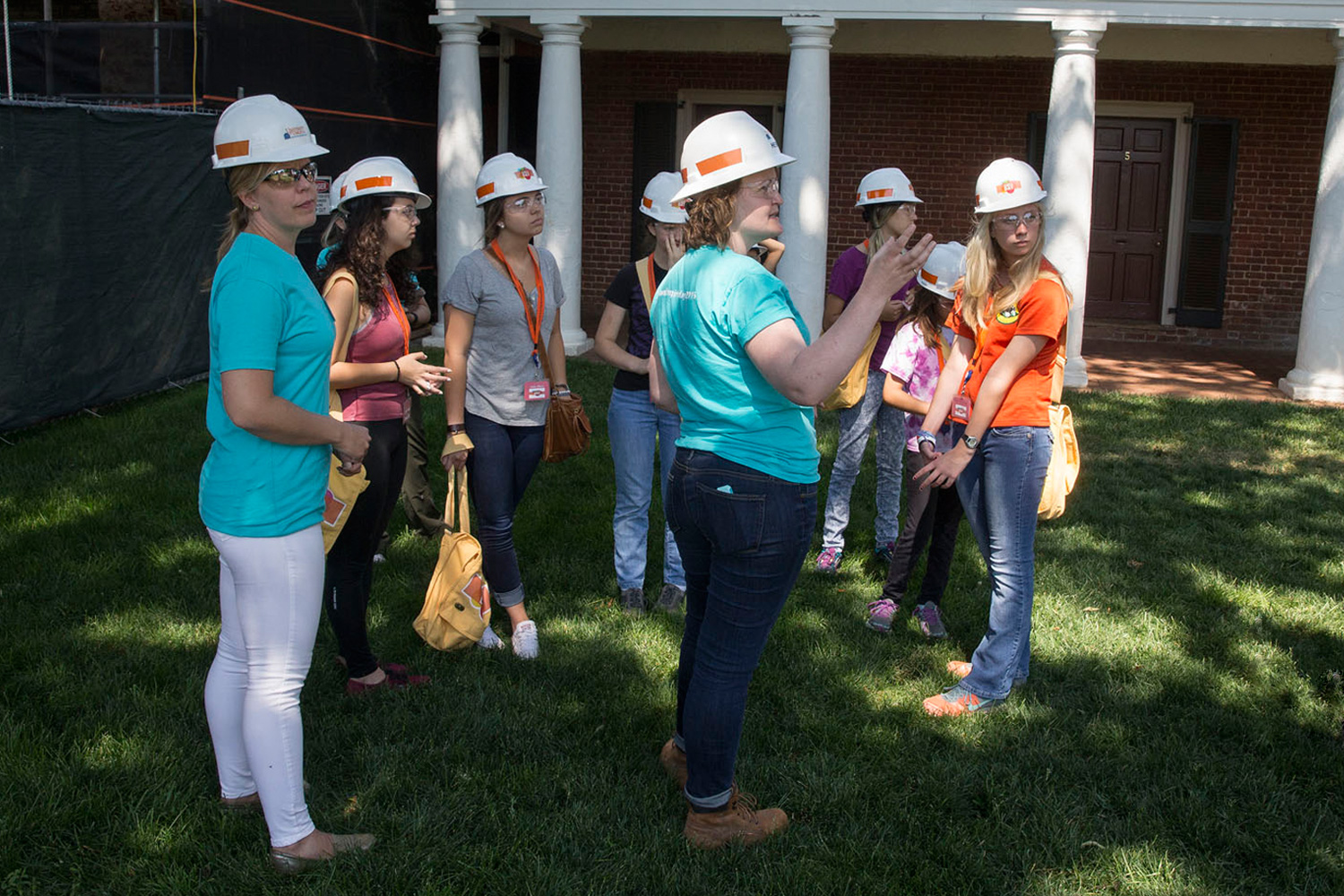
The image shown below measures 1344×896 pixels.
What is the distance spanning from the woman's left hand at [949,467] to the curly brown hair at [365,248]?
6.49 ft

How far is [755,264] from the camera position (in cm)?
291

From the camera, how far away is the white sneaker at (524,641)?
4.75 m

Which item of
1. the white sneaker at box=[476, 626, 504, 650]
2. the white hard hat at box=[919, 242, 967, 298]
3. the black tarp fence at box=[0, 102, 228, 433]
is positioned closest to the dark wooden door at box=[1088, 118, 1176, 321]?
the black tarp fence at box=[0, 102, 228, 433]

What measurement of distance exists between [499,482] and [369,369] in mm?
771

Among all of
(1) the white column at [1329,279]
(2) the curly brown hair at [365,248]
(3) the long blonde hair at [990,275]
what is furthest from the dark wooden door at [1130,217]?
(2) the curly brown hair at [365,248]

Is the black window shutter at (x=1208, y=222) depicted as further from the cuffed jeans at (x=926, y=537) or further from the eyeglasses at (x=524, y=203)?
the eyeglasses at (x=524, y=203)

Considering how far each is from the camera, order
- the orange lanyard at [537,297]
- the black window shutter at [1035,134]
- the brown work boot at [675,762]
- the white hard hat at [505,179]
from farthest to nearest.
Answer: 1. the black window shutter at [1035,134]
2. the orange lanyard at [537,297]
3. the white hard hat at [505,179]
4. the brown work boot at [675,762]

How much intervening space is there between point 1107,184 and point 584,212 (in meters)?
6.46

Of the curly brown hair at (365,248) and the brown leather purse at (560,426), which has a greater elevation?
the curly brown hair at (365,248)

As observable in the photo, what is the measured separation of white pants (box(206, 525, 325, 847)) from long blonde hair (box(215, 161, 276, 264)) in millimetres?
729

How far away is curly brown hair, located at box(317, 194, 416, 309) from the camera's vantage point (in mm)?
4148

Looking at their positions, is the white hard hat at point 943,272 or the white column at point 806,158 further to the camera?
the white column at point 806,158

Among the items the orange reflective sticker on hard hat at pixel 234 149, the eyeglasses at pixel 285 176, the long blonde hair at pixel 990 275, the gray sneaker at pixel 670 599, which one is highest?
the orange reflective sticker on hard hat at pixel 234 149

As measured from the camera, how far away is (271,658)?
2957 mm
